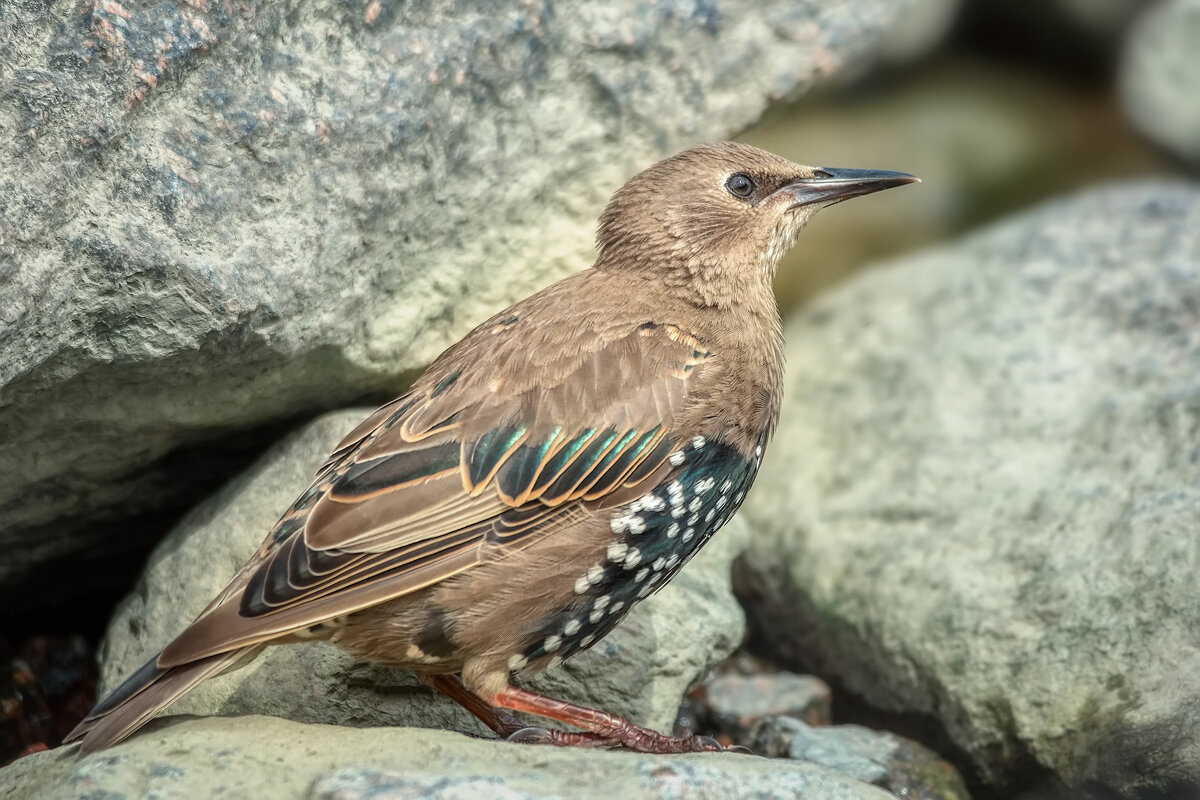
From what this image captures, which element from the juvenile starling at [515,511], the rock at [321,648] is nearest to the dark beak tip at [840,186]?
the juvenile starling at [515,511]

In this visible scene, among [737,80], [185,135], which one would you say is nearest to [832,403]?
[737,80]

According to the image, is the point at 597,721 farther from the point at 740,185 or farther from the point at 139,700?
the point at 740,185

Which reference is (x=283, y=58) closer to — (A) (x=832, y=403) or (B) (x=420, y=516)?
(B) (x=420, y=516)

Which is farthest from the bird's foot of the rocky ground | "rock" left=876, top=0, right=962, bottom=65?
"rock" left=876, top=0, right=962, bottom=65

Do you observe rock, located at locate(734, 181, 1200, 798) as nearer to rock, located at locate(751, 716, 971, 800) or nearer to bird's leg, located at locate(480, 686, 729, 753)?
rock, located at locate(751, 716, 971, 800)

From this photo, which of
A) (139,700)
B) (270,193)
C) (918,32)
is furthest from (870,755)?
(918,32)

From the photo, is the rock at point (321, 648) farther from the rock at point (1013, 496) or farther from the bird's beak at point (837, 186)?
the bird's beak at point (837, 186)

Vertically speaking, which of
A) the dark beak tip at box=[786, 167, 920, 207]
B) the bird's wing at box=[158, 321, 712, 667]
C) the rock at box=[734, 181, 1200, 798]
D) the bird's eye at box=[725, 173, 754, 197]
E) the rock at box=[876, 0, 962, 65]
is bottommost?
the rock at box=[734, 181, 1200, 798]
